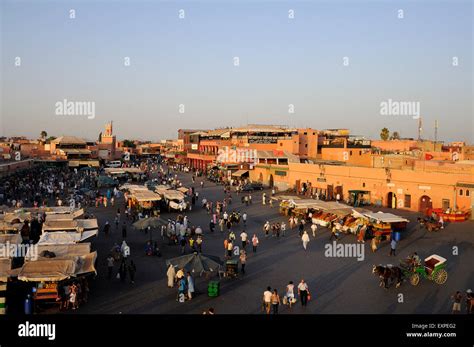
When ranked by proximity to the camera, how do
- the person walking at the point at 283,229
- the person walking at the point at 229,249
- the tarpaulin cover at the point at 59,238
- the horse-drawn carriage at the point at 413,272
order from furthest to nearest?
the person walking at the point at 283,229
the person walking at the point at 229,249
the tarpaulin cover at the point at 59,238
the horse-drawn carriage at the point at 413,272

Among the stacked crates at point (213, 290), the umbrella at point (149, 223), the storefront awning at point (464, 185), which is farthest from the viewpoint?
→ the storefront awning at point (464, 185)

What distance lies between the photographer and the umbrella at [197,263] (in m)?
14.7

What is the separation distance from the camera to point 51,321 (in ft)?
30.9

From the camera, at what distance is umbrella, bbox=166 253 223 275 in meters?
14.7

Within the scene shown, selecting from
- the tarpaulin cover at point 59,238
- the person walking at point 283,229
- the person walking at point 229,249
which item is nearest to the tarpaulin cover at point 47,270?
the tarpaulin cover at point 59,238

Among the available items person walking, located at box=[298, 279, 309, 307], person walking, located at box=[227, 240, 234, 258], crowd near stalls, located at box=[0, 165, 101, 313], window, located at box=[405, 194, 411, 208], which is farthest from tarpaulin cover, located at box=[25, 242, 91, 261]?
window, located at box=[405, 194, 411, 208]

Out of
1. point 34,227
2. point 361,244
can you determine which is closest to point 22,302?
point 34,227

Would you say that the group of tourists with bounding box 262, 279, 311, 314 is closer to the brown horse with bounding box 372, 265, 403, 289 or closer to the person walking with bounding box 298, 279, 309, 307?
the person walking with bounding box 298, 279, 309, 307

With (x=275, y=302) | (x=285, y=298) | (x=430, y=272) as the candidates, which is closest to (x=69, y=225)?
(x=285, y=298)

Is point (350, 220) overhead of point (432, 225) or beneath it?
overhead

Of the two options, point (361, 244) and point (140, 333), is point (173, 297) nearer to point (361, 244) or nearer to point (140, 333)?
point (140, 333)

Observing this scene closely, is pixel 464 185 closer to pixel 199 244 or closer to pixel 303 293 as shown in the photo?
pixel 199 244

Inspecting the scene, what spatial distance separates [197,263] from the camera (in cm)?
1491

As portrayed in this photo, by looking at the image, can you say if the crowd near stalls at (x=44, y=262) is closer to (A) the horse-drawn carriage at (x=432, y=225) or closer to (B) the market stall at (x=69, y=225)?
(B) the market stall at (x=69, y=225)
